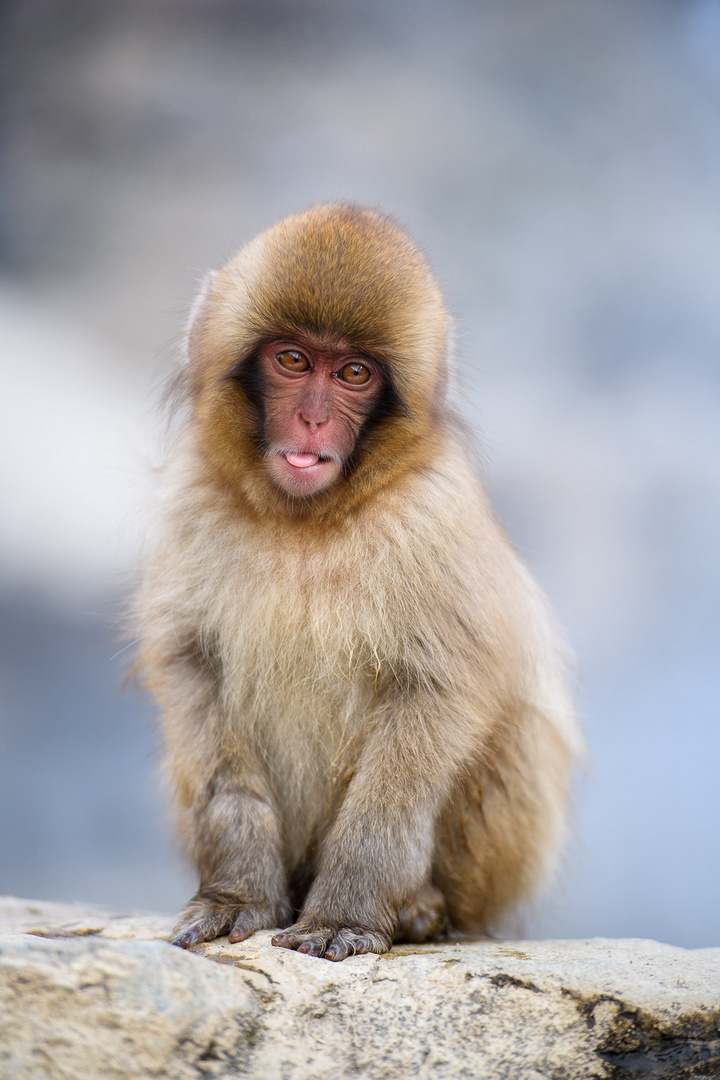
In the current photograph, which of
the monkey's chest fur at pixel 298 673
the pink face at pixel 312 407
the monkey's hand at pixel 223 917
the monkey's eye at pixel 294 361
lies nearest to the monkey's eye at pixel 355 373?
the pink face at pixel 312 407

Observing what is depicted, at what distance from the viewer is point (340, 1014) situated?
8.92 feet

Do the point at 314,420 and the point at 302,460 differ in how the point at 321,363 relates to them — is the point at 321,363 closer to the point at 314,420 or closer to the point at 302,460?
the point at 314,420

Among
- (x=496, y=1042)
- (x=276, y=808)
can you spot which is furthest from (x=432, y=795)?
(x=496, y=1042)

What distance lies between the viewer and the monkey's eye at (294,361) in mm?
3443

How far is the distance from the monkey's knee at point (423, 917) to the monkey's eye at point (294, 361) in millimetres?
1760

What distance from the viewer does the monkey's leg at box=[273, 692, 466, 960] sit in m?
3.18

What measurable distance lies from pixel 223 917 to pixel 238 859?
21cm

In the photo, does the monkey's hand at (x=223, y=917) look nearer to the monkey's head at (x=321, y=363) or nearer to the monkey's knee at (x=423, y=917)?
the monkey's knee at (x=423, y=917)

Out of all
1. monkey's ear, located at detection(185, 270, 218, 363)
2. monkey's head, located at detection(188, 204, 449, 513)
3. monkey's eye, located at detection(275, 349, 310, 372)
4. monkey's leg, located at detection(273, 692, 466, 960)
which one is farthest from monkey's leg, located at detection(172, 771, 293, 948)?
monkey's ear, located at detection(185, 270, 218, 363)

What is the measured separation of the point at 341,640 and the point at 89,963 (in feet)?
4.37

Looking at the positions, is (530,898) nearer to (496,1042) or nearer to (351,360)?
(496,1042)

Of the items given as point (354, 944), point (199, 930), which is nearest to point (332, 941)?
point (354, 944)

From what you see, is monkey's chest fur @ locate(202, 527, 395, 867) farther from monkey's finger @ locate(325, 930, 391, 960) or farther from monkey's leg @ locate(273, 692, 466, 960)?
monkey's finger @ locate(325, 930, 391, 960)

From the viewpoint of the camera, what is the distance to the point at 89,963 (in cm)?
244
